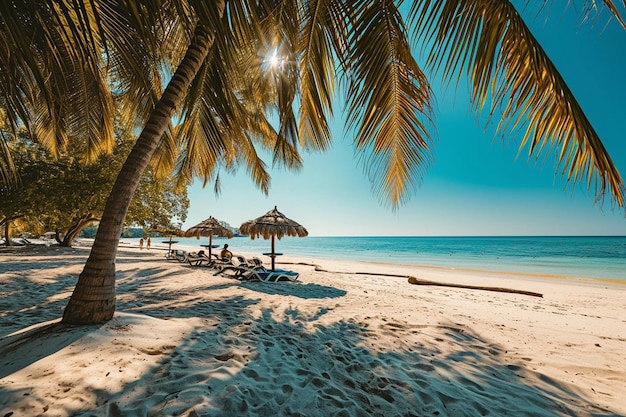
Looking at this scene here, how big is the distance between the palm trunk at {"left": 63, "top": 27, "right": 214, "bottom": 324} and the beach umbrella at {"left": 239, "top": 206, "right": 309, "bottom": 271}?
5.76 metres

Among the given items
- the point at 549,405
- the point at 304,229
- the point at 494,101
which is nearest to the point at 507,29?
the point at 494,101

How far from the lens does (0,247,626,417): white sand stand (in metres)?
1.77

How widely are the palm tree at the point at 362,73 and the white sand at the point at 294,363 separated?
0.71 meters

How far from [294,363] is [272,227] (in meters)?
6.21

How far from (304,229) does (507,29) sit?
7382mm

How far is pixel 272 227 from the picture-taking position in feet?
28.2

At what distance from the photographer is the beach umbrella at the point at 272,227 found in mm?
8594

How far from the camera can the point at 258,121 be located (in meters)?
8.02

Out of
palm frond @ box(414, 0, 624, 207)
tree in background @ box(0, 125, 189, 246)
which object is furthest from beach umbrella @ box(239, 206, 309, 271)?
palm frond @ box(414, 0, 624, 207)

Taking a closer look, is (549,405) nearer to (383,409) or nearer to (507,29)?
(383,409)

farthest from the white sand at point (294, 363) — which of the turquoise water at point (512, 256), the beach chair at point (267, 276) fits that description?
the turquoise water at point (512, 256)

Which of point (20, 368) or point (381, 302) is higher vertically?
point (20, 368)

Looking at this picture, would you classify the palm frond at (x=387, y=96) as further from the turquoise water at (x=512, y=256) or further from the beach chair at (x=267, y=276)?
the turquoise water at (x=512, y=256)

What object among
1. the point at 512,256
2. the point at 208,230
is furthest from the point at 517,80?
the point at 512,256
